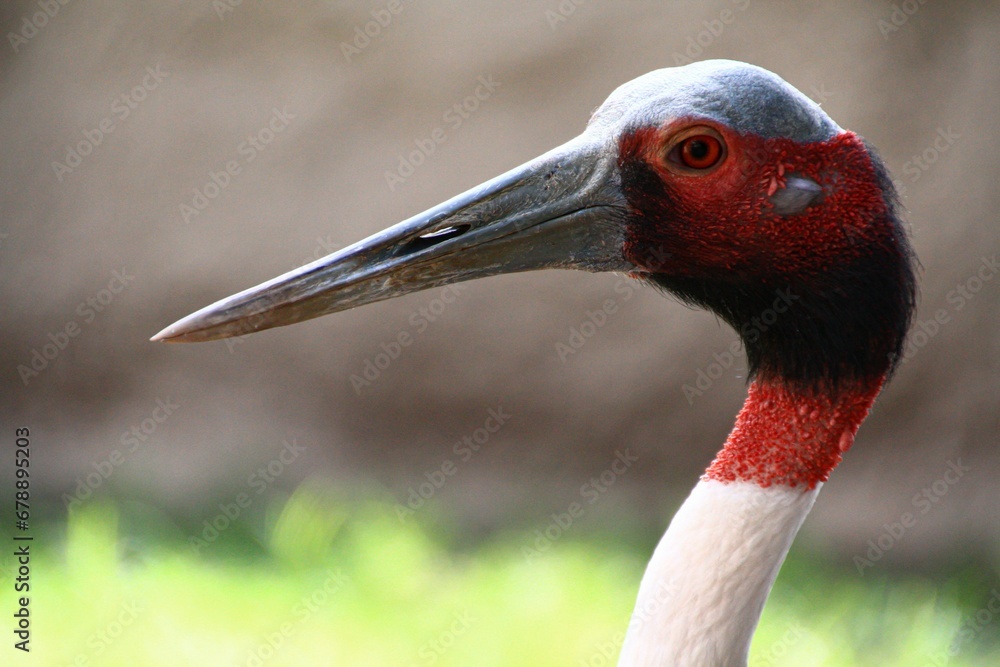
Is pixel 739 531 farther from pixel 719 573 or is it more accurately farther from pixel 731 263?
pixel 731 263

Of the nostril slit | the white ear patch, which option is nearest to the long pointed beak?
the nostril slit

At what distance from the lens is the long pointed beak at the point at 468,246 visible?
1587 mm

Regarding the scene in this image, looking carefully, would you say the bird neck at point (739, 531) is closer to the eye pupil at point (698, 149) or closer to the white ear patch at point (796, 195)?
the white ear patch at point (796, 195)

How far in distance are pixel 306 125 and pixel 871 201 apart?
274cm

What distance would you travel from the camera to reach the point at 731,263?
5.28 feet

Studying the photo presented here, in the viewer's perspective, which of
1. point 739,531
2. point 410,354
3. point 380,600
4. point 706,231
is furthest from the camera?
point 410,354

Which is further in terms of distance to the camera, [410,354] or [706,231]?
[410,354]

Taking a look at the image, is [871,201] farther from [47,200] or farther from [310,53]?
[47,200]

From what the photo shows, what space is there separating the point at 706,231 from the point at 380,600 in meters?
2.28

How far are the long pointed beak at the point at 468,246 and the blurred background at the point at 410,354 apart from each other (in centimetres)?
194

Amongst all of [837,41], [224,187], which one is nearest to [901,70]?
[837,41]

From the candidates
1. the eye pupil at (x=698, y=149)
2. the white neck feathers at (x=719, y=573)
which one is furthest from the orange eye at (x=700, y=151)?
the white neck feathers at (x=719, y=573)

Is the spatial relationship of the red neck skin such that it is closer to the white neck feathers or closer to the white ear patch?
the white neck feathers

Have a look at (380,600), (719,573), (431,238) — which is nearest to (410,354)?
(380,600)
